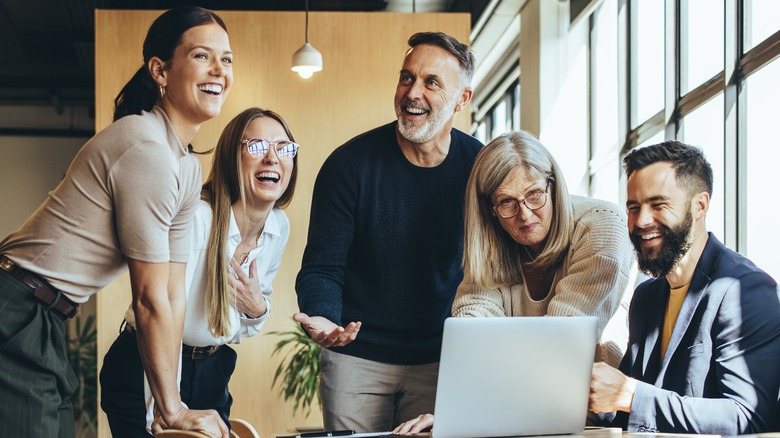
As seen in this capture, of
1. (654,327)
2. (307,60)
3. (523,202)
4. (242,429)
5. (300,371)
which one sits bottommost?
(300,371)

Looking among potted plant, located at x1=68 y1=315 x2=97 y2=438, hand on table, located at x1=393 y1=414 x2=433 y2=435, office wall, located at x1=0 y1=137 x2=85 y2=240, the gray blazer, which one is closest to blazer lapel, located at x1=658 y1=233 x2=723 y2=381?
the gray blazer

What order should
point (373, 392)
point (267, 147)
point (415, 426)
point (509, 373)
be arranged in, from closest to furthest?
point (509, 373), point (415, 426), point (373, 392), point (267, 147)

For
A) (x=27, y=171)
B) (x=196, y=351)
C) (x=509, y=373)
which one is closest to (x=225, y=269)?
(x=196, y=351)

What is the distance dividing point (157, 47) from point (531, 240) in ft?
3.71

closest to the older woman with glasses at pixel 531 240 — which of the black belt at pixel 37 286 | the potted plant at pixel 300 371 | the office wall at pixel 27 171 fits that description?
the black belt at pixel 37 286

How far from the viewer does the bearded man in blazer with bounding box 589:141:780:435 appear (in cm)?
212

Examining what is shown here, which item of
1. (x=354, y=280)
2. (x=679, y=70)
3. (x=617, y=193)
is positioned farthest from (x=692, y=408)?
(x=617, y=193)

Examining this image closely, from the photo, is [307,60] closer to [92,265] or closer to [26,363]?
[92,265]

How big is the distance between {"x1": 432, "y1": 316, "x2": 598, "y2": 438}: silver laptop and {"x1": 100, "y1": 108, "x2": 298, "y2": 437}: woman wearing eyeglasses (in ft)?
2.72

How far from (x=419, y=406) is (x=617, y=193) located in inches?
173

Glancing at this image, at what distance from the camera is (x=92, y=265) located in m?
2.12

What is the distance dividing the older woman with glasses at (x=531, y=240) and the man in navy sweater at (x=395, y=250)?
0.79 feet

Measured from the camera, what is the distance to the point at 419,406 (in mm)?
2799

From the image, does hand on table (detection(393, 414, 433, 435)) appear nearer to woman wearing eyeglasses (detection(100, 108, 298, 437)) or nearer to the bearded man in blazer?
the bearded man in blazer
